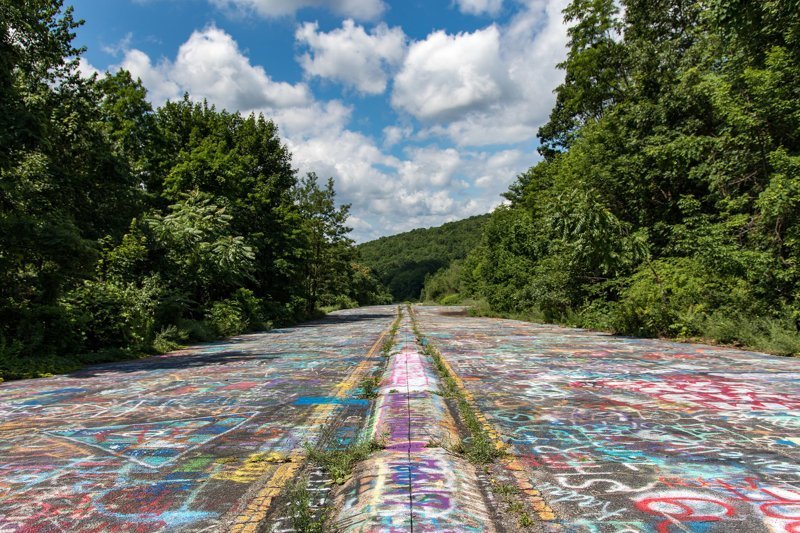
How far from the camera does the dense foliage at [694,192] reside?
39.1 ft

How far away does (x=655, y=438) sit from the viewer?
436cm

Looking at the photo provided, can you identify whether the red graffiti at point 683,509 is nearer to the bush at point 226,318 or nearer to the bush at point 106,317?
the bush at point 106,317

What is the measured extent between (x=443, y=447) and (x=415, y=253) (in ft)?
535

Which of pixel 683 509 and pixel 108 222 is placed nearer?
pixel 683 509

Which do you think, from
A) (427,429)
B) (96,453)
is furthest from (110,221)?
(427,429)

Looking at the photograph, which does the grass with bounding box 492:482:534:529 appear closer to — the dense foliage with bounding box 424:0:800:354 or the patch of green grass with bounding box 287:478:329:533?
the patch of green grass with bounding box 287:478:329:533

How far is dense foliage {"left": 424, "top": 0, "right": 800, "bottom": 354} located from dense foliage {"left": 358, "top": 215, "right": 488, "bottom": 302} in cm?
10377

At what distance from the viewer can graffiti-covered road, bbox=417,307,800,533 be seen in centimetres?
285

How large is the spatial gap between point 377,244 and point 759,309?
598ft

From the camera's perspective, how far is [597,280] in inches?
829

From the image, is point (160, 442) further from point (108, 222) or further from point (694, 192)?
point (694, 192)

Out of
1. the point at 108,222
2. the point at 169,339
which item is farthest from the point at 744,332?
the point at 108,222

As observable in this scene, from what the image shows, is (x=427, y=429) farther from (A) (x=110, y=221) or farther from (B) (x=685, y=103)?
(B) (x=685, y=103)

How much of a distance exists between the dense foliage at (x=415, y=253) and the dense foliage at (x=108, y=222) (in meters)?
101
